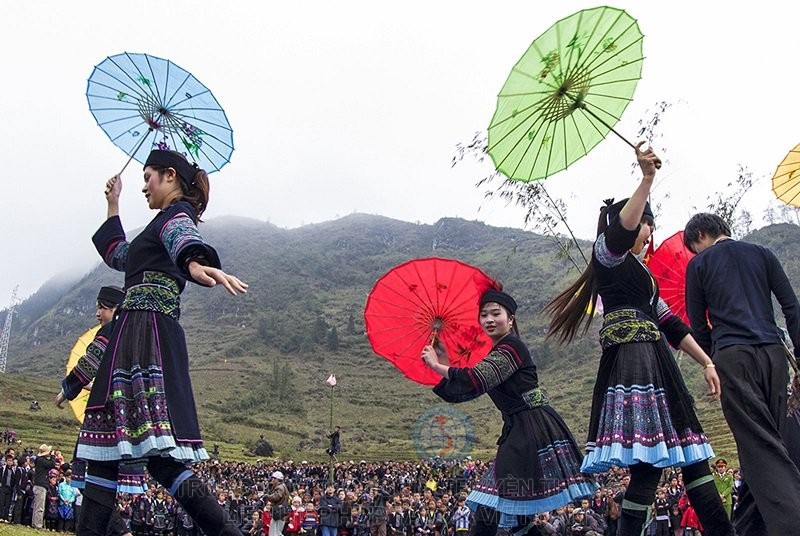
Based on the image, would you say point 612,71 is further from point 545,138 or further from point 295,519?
point 295,519

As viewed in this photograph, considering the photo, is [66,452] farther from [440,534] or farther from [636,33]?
[636,33]

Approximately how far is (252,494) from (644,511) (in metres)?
23.3

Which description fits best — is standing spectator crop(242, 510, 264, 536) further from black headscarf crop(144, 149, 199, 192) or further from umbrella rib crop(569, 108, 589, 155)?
umbrella rib crop(569, 108, 589, 155)

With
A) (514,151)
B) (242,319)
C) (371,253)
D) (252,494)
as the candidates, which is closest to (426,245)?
(371,253)

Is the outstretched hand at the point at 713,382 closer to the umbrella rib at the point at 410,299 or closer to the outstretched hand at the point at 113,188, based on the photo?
the umbrella rib at the point at 410,299

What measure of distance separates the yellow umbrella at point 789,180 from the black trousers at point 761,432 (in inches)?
195

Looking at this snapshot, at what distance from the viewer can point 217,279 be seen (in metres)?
3.12

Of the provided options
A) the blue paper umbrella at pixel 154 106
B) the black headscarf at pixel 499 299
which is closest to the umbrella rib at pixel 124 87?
the blue paper umbrella at pixel 154 106

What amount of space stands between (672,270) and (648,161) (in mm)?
4115

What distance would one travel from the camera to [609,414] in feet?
12.4

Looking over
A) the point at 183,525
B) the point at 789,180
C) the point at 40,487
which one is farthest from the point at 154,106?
the point at 183,525

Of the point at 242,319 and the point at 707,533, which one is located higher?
the point at 242,319

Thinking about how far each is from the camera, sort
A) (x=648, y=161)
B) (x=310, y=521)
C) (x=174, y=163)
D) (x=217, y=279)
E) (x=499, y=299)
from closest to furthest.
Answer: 1. (x=217, y=279)
2. (x=648, y=161)
3. (x=174, y=163)
4. (x=499, y=299)
5. (x=310, y=521)

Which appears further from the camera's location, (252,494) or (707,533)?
(252,494)
